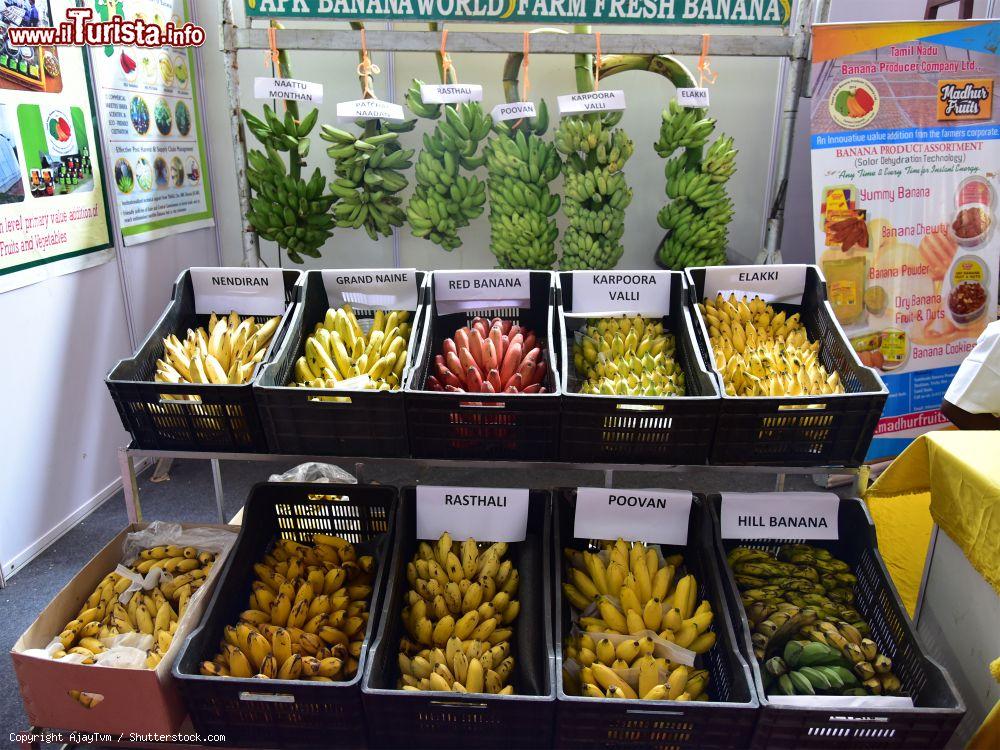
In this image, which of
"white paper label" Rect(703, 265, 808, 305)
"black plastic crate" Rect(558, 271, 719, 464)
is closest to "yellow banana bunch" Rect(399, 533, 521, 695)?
"black plastic crate" Rect(558, 271, 719, 464)

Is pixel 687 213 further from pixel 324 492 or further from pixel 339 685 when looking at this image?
pixel 339 685

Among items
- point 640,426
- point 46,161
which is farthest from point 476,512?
point 46,161

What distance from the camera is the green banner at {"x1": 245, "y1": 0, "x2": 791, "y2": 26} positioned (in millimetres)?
2688

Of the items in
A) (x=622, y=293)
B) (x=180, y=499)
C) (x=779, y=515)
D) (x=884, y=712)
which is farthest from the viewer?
(x=180, y=499)

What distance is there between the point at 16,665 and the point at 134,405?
0.66 meters

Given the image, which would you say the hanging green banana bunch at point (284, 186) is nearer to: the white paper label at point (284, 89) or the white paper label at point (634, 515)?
the white paper label at point (284, 89)

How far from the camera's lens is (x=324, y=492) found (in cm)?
200

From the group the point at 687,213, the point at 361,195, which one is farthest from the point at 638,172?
the point at 361,195

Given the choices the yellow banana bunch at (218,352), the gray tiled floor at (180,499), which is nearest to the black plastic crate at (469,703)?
the yellow banana bunch at (218,352)

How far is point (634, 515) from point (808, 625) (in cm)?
50

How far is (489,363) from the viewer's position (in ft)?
6.33

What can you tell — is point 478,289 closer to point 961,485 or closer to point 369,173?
point 369,173

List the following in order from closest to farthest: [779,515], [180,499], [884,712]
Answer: [884,712] < [779,515] < [180,499]

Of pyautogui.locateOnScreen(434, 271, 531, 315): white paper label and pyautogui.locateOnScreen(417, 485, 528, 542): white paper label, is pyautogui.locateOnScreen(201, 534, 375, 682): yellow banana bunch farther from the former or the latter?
pyautogui.locateOnScreen(434, 271, 531, 315): white paper label
